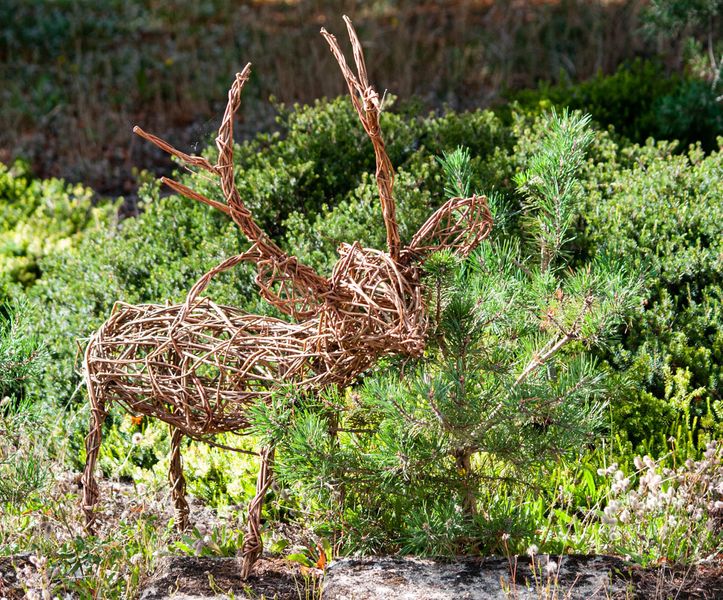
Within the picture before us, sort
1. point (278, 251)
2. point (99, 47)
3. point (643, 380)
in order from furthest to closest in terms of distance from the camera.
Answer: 1. point (99, 47)
2. point (643, 380)
3. point (278, 251)

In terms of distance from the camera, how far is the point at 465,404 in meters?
2.48

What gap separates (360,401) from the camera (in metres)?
2.71

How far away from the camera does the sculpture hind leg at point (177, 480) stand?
3.02 meters

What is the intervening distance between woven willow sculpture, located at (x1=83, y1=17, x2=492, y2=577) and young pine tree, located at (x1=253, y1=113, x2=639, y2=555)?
99 mm

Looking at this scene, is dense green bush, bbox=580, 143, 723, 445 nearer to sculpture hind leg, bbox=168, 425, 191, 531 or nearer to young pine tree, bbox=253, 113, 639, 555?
young pine tree, bbox=253, 113, 639, 555

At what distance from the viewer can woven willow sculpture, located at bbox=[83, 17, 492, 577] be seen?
248 cm

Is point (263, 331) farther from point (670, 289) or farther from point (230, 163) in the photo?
point (670, 289)

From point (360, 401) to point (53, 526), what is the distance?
1.17 metres

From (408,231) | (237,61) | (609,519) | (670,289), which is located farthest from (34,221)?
(609,519)

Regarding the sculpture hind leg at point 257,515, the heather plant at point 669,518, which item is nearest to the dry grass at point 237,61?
the sculpture hind leg at point 257,515

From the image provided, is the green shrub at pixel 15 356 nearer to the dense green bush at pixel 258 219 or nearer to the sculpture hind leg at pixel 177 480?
the sculpture hind leg at pixel 177 480

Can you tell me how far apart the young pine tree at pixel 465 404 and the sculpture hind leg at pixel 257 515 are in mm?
94

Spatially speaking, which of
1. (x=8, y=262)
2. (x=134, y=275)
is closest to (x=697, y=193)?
(x=134, y=275)

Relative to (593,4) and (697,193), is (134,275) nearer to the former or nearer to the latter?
(697,193)
